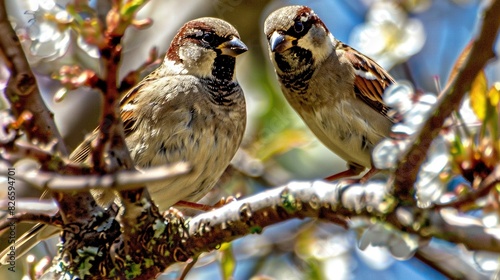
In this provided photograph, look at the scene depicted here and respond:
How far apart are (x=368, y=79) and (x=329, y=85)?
179 mm

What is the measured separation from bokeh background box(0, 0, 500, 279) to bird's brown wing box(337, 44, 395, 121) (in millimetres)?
48

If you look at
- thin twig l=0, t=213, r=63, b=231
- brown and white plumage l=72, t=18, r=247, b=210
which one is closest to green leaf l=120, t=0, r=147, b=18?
thin twig l=0, t=213, r=63, b=231

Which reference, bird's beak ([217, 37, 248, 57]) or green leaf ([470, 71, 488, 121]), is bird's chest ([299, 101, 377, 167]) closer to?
bird's beak ([217, 37, 248, 57])

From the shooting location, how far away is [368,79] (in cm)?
302

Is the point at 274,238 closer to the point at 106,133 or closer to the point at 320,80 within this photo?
the point at 320,80

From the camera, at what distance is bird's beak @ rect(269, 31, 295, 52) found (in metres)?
2.86

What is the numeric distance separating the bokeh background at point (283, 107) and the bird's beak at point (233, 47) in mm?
543

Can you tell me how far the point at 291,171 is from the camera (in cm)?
382

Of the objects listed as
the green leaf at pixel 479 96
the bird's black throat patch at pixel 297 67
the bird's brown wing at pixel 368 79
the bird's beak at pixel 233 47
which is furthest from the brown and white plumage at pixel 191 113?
the green leaf at pixel 479 96

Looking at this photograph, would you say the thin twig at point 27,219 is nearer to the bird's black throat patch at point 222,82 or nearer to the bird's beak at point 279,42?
the bird's black throat patch at point 222,82

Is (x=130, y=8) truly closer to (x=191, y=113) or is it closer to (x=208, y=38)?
(x=191, y=113)

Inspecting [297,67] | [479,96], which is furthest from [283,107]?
[479,96]

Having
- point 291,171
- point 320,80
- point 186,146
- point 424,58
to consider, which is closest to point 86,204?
point 186,146

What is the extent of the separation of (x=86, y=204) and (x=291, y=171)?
1957 mm
